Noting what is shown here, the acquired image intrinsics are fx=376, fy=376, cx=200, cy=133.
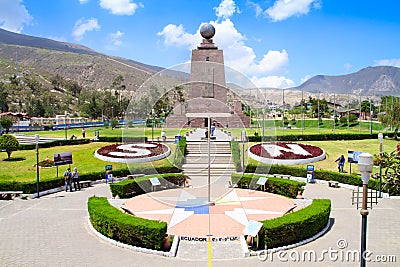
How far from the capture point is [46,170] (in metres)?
25.9

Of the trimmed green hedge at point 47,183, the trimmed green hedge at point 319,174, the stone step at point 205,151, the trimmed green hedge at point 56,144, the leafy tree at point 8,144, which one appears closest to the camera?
the trimmed green hedge at point 47,183

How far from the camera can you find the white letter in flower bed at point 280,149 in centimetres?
2804

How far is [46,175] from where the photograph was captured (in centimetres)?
2427

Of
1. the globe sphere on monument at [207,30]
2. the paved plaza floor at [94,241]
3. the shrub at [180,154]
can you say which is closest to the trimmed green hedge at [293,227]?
the paved plaza floor at [94,241]

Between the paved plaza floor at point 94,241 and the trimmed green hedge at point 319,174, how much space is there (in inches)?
125

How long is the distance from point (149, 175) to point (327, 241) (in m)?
10.6

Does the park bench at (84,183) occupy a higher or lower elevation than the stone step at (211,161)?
lower

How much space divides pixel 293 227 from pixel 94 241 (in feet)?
21.9

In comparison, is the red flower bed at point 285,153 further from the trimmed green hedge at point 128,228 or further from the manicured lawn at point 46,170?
the trimmed green hedge at point 128,228

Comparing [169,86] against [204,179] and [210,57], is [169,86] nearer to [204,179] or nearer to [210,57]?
[204,179]

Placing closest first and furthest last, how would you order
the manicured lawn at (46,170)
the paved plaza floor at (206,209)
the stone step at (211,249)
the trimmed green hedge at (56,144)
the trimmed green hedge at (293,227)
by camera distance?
A: the stone step at (211,249) → the trimmed green hedge at (293,227) → the paved plaza floor at (206,209) → the manicured lawn at (46,170) → the trimmed green hedge at (56,144)

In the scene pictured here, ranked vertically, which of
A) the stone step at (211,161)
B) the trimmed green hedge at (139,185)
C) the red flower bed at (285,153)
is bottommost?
the trimmed green hedge at (139,185)

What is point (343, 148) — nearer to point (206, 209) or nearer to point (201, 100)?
point (201, 100)

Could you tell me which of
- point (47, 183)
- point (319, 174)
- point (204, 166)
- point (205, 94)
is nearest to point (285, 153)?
point (319, 174)
